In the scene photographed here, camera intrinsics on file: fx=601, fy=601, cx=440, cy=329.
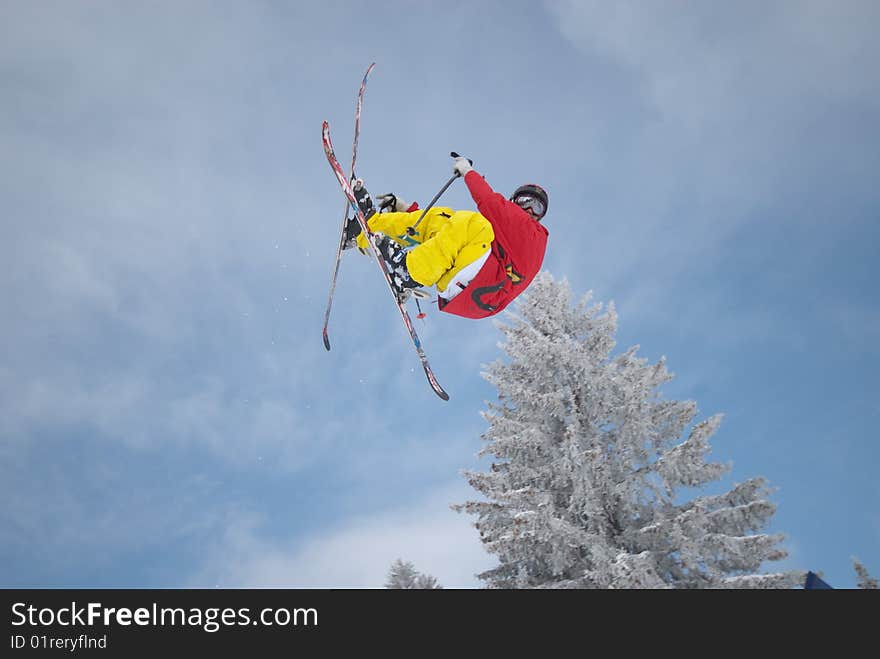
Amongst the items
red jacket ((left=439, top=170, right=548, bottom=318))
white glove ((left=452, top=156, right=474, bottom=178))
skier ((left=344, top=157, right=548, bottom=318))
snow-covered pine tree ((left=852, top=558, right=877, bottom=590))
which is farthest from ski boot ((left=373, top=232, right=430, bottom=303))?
snow-covered pine tree ((left=852, top=558, right=877, bottom=590))

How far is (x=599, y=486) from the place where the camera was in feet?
30.3

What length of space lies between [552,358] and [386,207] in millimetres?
5166

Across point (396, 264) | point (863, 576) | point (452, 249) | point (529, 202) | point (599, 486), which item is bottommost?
point (863, 576)

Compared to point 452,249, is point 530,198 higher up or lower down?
higher up

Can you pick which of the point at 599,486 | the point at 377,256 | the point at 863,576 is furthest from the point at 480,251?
the point at 863,576

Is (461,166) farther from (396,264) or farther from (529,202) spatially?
(396,264)

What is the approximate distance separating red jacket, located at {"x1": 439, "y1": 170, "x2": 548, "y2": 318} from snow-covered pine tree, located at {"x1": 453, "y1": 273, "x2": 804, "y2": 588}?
173 inches

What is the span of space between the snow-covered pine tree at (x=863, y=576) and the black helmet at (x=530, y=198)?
1091 cm

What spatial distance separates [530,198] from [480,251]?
2.72 feet

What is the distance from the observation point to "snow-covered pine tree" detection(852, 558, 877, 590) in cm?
1144

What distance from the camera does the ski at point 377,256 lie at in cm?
586

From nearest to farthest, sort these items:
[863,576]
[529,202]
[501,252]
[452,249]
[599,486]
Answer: [452,249], [501,252], [529,202], [599,486], [863,576]
